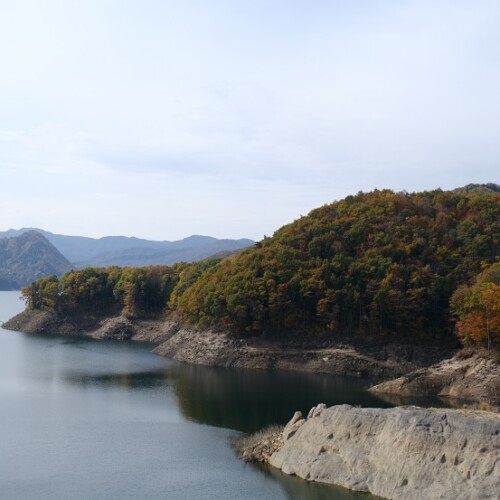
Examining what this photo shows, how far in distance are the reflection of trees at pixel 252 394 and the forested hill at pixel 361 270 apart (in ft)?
29.6

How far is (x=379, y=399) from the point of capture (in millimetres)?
58031

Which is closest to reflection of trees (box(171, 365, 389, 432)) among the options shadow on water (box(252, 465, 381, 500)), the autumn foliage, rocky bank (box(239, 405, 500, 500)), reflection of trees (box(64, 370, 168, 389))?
reflection of trees (box(64, 370, 168, 389))

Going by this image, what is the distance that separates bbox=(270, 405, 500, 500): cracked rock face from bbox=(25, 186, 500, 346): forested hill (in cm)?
3722

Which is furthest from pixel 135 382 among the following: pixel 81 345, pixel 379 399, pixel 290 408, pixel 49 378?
pixel 81 345

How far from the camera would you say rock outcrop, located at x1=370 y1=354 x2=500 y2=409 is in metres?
56.9

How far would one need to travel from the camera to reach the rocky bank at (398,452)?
3108cm

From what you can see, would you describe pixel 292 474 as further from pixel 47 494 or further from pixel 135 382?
pixel 135 382

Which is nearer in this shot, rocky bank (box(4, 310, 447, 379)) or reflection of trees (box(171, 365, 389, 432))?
reflection of trees (box(171, 365, 389, 432))

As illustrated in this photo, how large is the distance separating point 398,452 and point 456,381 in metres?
29.1

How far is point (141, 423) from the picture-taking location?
1902 inches

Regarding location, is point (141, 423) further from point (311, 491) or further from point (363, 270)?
point (363, 270)

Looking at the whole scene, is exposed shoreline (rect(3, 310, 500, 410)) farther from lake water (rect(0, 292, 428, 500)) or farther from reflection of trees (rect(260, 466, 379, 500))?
reflection of trees (rect(260, 466, 379, 500))

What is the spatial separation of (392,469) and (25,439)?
24.3 meters

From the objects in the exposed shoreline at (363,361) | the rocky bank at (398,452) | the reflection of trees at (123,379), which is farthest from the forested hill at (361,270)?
the rocky bank at (398,452)
